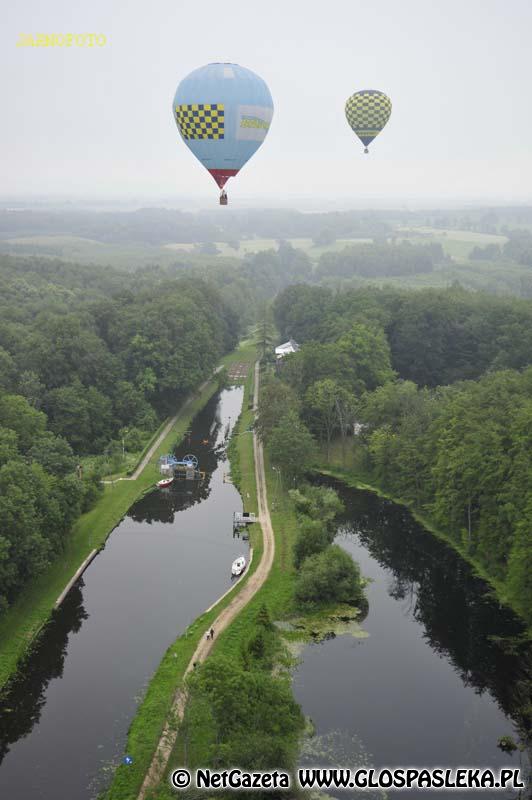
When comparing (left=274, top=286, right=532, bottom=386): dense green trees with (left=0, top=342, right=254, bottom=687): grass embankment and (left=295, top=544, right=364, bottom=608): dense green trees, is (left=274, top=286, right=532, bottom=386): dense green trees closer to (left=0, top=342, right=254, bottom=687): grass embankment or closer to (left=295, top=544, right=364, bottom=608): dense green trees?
(left=0, top=342, right=254, bottom=687): grass embankment

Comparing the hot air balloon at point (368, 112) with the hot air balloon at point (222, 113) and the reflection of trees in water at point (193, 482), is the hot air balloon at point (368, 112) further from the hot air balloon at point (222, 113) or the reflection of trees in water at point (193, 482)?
the reflection of trees in water at point (193, 482)

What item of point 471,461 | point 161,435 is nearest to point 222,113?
point 471,461

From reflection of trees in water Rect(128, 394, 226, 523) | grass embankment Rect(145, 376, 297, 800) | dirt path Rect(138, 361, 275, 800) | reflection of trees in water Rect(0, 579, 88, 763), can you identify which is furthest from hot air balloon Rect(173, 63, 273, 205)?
reflection of trees in water Rect(0, 579, 88, 763)

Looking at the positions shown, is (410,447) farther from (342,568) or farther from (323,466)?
(342,568)

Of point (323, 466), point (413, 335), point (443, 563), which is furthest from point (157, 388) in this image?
point (443, 563)

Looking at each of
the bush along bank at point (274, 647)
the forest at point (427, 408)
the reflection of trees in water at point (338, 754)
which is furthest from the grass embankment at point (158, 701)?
the forest at point (427, 408)

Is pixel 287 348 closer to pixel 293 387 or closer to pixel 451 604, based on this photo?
pixel 293 387
